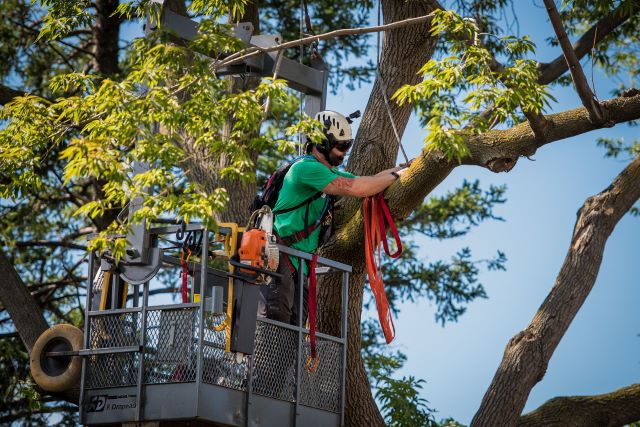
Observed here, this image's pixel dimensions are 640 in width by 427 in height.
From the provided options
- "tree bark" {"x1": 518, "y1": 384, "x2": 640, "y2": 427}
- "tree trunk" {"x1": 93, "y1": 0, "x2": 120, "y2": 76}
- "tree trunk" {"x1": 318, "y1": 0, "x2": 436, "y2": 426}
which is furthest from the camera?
"tree trunk" {"x1": 93, "y1": 0, "x2": 120, "y2": 76}

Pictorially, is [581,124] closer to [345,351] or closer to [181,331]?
[345,351]

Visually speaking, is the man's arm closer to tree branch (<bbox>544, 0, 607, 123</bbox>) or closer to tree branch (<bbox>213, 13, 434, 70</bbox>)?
tree branch (<bbox>213, 13, 434, 70</bbox>)

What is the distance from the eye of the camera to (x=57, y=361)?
8.80 metres

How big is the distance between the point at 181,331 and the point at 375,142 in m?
3.00

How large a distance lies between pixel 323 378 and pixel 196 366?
4.54 ft

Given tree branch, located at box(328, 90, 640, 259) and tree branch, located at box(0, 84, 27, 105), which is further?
tree branch, located at box(0, 84, 27, 105)

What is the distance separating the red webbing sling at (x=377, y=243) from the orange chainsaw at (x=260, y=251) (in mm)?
921

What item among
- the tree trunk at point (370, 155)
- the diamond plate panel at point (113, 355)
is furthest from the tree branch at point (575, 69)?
the diamond plate panel at point (113, 355)

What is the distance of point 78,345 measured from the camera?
28.2ft

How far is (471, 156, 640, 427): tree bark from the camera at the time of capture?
914cm

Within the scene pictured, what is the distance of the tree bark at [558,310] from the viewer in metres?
9.14

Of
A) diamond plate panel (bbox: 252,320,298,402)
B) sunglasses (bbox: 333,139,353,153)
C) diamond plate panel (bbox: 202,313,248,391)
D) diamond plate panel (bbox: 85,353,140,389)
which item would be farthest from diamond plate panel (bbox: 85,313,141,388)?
sunglasses (bbox: 333,139,353,153)

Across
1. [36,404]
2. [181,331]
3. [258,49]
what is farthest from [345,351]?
[36,404]

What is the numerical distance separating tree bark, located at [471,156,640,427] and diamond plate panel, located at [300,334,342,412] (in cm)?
112
